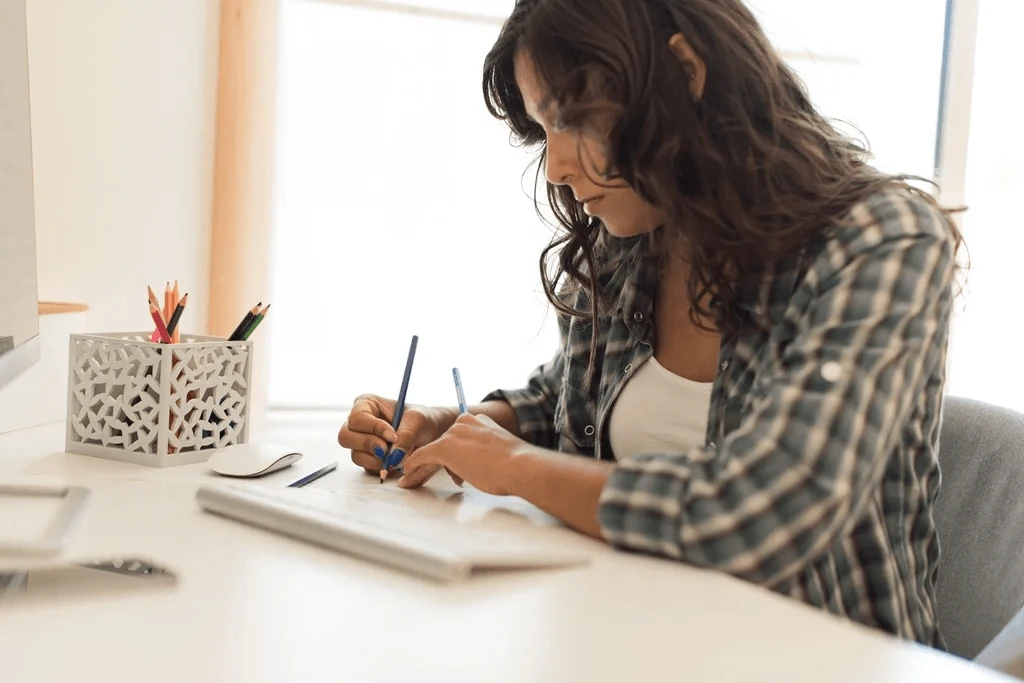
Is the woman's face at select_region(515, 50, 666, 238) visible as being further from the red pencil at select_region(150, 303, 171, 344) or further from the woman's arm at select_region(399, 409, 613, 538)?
the red pencil at select_region(150, 303, 171, 344)

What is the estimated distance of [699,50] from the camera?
84cm

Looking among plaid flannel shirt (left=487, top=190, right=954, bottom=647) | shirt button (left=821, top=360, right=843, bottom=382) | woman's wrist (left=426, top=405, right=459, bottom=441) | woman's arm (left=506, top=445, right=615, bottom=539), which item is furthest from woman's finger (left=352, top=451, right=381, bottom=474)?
shirt button (left=821, top=360, right=843, bottom=382)

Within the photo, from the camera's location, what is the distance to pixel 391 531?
0.65 metres

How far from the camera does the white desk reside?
0.45 m

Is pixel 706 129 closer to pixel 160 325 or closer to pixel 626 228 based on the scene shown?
pixel 626 228

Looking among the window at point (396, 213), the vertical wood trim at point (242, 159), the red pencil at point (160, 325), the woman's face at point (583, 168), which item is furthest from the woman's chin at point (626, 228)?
the vertical wood trim at point (242, 159)

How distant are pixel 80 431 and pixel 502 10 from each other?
1.68m

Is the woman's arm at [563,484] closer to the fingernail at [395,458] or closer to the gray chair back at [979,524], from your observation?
the fingernail at [395,458]

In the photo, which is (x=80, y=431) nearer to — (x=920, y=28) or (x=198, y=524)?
(x=198, y=524)

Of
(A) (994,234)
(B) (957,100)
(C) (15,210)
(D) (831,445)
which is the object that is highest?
(B) (957,100)

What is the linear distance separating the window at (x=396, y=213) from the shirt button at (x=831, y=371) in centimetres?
154

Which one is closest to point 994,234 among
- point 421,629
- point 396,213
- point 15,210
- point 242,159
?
point 396,213

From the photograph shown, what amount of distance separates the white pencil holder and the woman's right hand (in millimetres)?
158

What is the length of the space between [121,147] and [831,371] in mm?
1767
